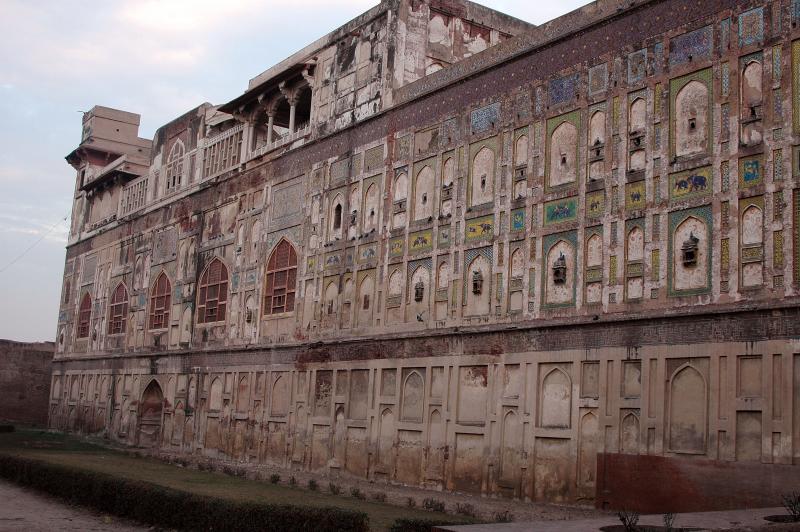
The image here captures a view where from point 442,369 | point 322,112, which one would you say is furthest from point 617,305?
point 322,112

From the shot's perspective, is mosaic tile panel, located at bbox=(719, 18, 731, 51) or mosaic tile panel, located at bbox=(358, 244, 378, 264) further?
mosaic tile panel, located at bbox=(358, 244, 378, 264)

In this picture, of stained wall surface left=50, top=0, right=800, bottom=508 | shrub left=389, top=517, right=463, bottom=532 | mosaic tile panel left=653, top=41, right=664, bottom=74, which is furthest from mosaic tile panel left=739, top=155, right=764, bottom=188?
shrub left=389, top=517, right=463, bottom=532

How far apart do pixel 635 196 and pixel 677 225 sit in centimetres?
94

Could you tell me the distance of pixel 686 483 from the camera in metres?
12.8

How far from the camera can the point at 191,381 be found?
87.5 ft

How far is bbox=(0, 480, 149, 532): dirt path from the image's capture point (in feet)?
37.2

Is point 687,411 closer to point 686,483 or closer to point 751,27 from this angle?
point 686,483

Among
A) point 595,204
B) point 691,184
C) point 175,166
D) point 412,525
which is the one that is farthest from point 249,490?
point 175,166

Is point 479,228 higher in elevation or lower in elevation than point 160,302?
higher

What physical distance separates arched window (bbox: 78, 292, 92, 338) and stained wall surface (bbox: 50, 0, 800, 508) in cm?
868

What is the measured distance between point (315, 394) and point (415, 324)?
3831 mm

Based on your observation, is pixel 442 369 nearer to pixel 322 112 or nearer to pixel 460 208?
pixel 460 208

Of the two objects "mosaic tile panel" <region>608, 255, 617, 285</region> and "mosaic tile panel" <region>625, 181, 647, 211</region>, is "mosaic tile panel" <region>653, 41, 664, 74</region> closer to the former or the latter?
"mosaic tile panel" <region>625, 181, 647, 211</region>

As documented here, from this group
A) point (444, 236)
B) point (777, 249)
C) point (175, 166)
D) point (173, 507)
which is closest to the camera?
point (173, 507)
